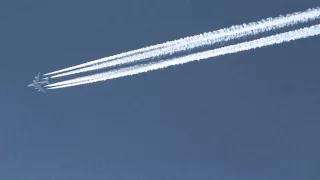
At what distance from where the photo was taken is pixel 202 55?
8.48 metres

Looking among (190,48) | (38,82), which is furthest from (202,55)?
(38,82)

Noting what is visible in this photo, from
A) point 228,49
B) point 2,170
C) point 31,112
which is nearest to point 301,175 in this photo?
point 228,49

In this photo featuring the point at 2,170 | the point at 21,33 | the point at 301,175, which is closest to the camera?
the point at 301,175

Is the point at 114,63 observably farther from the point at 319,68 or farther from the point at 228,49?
the point at 319,68

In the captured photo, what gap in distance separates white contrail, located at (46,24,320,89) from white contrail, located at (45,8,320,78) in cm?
14

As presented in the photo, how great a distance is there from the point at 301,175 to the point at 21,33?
18.9 feet

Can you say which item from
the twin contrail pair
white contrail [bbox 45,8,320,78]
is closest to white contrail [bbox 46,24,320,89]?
the twin contrail pair

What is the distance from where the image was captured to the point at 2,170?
10.4 metres

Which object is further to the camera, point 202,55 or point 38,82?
point 38,82

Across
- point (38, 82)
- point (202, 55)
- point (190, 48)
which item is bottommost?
point (202, 55)

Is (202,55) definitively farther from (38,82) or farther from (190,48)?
(38,82)

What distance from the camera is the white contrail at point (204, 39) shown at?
7.93 m

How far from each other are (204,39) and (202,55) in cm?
27

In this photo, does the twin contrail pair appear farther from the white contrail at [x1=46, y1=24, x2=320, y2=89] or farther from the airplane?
the airplane
